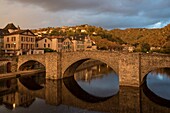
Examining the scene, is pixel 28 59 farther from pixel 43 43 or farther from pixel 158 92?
pixel 158 92

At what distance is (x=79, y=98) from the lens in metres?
22.6

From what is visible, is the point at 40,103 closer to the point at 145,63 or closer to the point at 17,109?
the point at 17,109

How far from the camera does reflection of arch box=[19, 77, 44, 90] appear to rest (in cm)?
2785

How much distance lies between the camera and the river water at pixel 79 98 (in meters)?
18.3

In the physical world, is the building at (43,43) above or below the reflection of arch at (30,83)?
above

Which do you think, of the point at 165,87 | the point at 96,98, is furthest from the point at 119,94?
the point at 165,87

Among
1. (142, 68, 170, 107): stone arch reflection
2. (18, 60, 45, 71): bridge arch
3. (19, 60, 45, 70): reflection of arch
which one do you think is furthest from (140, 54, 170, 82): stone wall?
(19, 60, 45, 70): reflection of arch

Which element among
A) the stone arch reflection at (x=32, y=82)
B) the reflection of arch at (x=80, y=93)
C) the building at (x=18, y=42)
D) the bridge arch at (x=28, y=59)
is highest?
the building at (x=18, y=42)

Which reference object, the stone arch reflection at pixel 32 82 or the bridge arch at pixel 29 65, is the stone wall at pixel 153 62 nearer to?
the stone arch reflection at pixel 32 82

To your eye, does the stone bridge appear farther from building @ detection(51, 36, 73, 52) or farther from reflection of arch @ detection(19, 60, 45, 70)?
building @ detection(51, 36, 73, 52)

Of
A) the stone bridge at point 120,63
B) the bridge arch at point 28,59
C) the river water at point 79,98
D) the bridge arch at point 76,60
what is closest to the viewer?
the river water at point 79,98

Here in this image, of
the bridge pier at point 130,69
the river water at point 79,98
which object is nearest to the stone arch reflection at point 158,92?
the river water at point 79,98

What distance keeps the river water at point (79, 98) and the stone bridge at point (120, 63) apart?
1.65 metres

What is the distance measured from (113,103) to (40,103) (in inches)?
299
